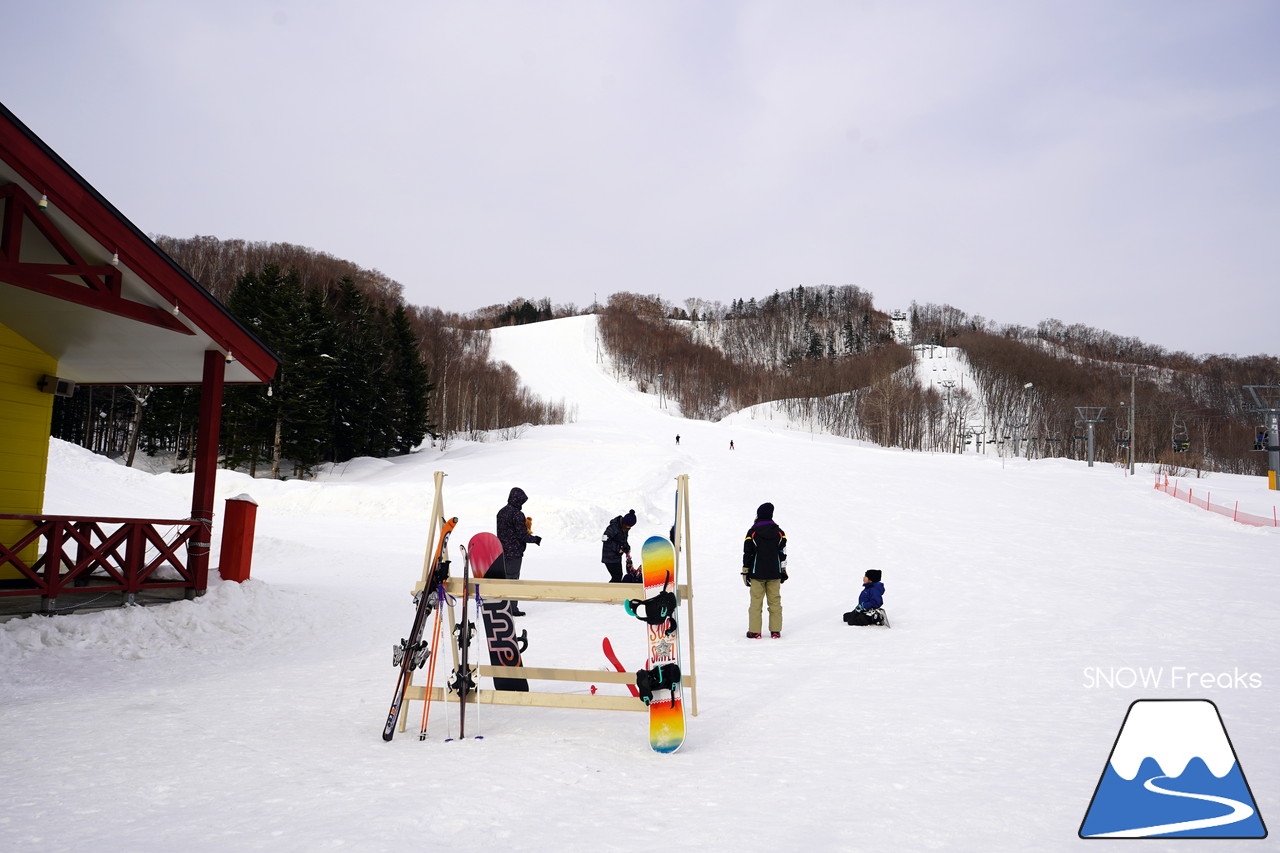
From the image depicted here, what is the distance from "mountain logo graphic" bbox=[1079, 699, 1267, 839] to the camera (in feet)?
11.7

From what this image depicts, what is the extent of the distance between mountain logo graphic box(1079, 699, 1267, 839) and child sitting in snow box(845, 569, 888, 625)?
225 inches

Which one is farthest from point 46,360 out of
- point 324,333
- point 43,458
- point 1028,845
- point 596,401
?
point 596,401

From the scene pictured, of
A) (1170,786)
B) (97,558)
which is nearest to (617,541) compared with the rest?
(97,558)

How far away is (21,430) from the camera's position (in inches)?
396

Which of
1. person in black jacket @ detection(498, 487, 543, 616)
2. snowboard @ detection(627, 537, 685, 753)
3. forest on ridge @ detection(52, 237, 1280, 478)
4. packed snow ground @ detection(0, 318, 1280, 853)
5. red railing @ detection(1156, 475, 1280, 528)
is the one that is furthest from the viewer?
forest on ridge @ detection(52, 237, 1280, 478)

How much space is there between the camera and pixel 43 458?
1045 centimetres

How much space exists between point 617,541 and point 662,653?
604 cm

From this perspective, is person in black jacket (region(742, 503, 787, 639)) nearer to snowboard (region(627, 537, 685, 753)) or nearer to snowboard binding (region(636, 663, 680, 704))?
snowboard (region(627, 537, 685, 753))

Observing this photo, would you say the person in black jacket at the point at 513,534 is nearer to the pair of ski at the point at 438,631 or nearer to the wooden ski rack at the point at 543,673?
the pair of ski at the point at 438,631

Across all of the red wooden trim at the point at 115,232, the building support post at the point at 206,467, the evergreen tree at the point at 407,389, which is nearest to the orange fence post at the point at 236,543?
the building support post at the point at 206,467

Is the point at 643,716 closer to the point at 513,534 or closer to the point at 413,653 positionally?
the point at 413,653

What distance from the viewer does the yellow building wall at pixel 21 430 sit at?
9.80 meters

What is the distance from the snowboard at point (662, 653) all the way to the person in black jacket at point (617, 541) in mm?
5357

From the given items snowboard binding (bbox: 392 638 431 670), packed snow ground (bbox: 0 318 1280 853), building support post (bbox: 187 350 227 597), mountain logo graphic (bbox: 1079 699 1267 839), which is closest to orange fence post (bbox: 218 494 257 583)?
building support post (bbox: 187 350 227 597)
